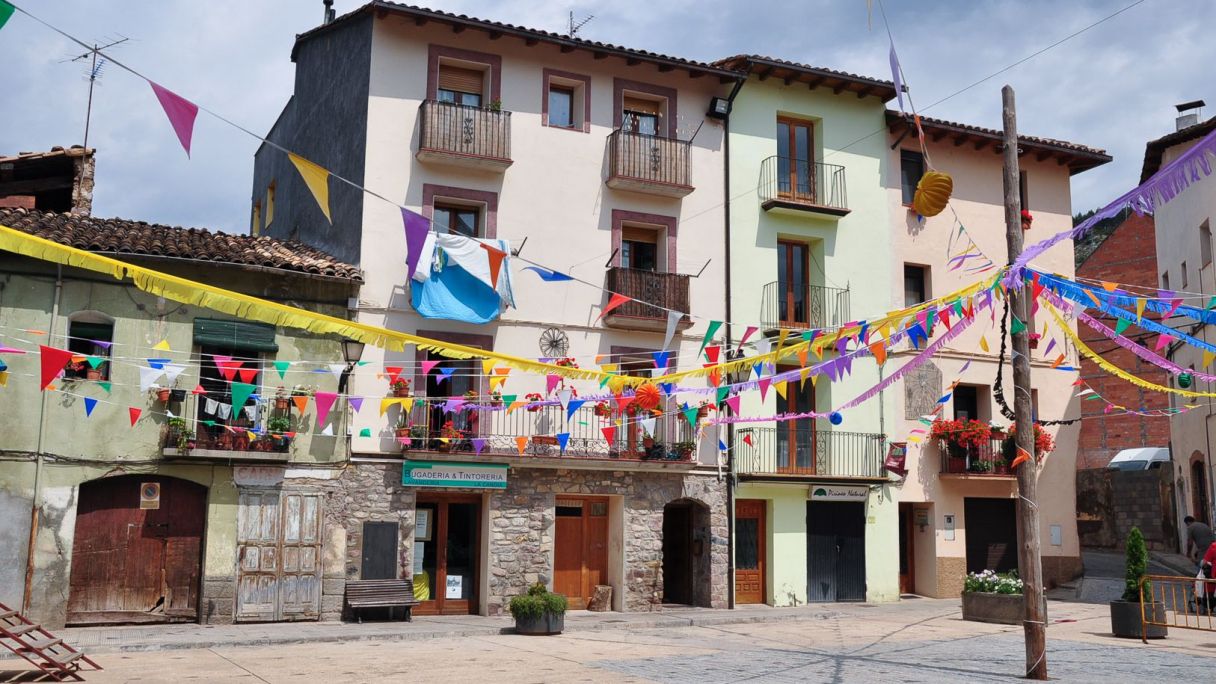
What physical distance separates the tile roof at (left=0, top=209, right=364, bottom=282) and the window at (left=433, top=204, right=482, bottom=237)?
2063 millimetres

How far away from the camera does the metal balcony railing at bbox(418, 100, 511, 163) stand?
1961cm

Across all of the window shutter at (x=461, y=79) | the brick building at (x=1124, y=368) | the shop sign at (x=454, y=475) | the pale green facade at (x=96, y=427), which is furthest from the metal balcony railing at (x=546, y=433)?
the brick building at (x=1124, y=368)

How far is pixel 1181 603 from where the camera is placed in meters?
19.4

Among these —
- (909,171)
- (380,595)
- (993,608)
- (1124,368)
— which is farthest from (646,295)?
(1124,368)

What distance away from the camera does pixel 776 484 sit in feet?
71.6

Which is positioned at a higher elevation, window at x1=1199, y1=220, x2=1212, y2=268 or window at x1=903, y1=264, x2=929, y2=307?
window at x1=1199, y1=220, x2=1212, y2=268

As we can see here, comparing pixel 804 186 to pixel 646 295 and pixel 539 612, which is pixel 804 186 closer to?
pixel 646 295

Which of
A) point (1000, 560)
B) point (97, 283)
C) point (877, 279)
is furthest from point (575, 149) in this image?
point (1000, 560)

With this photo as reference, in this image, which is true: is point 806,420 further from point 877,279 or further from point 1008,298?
point 1008,298

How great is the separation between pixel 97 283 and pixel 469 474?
22.6ft

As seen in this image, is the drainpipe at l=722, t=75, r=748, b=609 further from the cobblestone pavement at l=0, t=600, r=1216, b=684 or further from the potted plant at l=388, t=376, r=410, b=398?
the potted plant at l=388, t=376, r=410, b=398

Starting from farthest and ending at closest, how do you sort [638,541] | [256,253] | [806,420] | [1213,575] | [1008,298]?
[806,420], [638,541], [256,253], [1213,575], [1008,298]

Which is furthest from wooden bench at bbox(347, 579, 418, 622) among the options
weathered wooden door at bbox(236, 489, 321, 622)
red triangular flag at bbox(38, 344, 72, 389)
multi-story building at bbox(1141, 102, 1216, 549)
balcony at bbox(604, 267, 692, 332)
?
multi-story building at bbox(1141, 102, 1216, 549)

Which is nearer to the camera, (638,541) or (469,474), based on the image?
(469,474)
